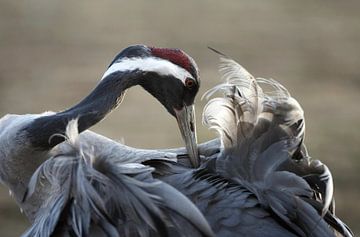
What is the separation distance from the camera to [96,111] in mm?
5922

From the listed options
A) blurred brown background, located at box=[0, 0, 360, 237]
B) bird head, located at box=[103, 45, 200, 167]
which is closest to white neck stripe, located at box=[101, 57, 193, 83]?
bird head, located at box=[103, 45, 200, 167]

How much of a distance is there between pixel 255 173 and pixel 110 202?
0.69 metres

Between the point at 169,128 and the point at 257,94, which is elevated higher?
the point at 257,94

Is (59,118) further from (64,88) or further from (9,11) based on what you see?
(9,11)

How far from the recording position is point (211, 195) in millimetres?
5398

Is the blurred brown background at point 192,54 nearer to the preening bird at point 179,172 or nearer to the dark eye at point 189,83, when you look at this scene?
the preening bird at point 179,172

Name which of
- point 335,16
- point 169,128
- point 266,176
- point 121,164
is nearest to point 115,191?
point 121,164

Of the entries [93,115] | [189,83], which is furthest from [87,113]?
[189,83]

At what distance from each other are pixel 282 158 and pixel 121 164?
73cm

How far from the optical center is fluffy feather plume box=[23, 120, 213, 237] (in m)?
5.13

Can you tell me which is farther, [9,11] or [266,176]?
[9,11]

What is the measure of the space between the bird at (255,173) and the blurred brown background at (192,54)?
3462 millimetres

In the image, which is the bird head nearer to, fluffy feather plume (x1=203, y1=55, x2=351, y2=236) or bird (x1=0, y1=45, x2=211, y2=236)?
bird (x1=0, y1=45, x2=211, y2=236)

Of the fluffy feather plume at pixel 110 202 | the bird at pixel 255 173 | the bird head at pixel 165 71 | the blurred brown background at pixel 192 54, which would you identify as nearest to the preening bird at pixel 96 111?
the bird head at pixel 165 71
